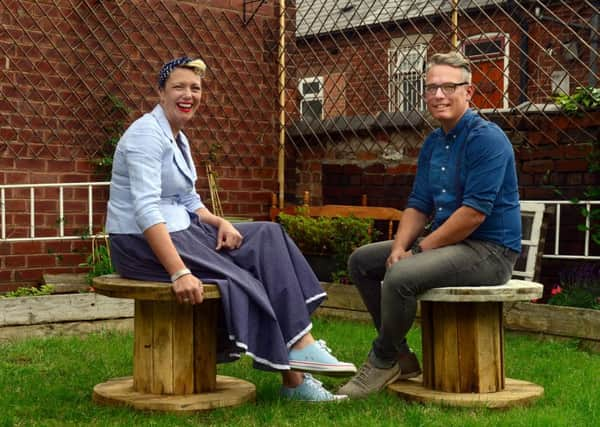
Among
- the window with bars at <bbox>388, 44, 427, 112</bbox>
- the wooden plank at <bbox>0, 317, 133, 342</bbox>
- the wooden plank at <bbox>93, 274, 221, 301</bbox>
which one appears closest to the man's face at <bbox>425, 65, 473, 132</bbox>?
the wooden plank at <bbox>93, 274, 221, 301</bbox>

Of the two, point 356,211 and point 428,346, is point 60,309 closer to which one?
point 356,211

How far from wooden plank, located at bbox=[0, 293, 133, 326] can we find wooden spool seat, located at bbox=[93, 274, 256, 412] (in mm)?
1703

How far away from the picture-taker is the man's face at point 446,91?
3756 millimetres

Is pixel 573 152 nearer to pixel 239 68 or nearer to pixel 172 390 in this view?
pixel 239 68

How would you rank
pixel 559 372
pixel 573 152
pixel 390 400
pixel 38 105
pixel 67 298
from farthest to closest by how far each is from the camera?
1. pixel 38 105
2. pixel 573 152
3. pixel 67 298
4. pixel 559 372
5. pixel 390 400

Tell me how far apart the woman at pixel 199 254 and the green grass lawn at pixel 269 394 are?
0.20 meters

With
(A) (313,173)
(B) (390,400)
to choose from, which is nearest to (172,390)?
(B) (390,400)

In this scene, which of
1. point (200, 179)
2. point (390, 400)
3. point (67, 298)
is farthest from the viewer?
point (200, 179)

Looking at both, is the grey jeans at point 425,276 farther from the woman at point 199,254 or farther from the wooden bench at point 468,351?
the woman at point 199,254

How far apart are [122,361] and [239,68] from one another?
3340mm

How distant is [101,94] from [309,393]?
363cm

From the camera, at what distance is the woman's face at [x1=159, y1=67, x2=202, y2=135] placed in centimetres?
366

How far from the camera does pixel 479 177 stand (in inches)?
143

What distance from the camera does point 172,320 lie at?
363cm
